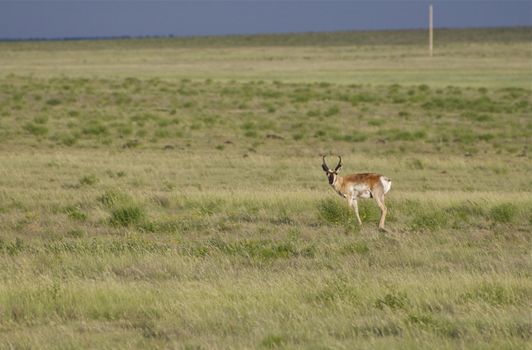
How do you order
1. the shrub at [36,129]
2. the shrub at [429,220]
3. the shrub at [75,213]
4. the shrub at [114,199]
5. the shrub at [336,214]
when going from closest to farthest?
the shrub at [429,220]
the shrub at [336,214]
the shrub at [75,213]
the shrub at [114,199]
the shrub at [36,129]

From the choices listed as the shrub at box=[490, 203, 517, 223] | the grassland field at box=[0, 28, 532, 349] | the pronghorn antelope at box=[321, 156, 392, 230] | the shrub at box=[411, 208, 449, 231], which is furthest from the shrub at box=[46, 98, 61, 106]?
the pronghorn antelope at box=[321, 156, 392, 230]

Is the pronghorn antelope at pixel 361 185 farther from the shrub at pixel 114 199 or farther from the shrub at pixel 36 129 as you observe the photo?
the shrub at pixel 36 129

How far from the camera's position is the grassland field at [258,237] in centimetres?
907

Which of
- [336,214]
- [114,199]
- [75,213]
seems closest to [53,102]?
[114,199]

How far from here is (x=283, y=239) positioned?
47.3 ft

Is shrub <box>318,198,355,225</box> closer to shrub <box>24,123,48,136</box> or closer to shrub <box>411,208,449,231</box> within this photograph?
shrub <box>411,208,449,231</box>

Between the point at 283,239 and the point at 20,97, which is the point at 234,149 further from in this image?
the point at 20,97

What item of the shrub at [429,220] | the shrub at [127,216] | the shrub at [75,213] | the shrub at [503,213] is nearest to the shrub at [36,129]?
the shrub at [75,213]

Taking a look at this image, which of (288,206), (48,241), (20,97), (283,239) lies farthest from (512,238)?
(20,97)

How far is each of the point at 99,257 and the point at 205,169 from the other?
12046 millimetres

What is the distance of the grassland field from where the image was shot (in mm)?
9070

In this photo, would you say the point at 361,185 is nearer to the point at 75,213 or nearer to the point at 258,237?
the point at 258,237

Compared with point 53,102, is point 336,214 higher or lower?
higher

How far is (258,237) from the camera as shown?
14695 millimetres
